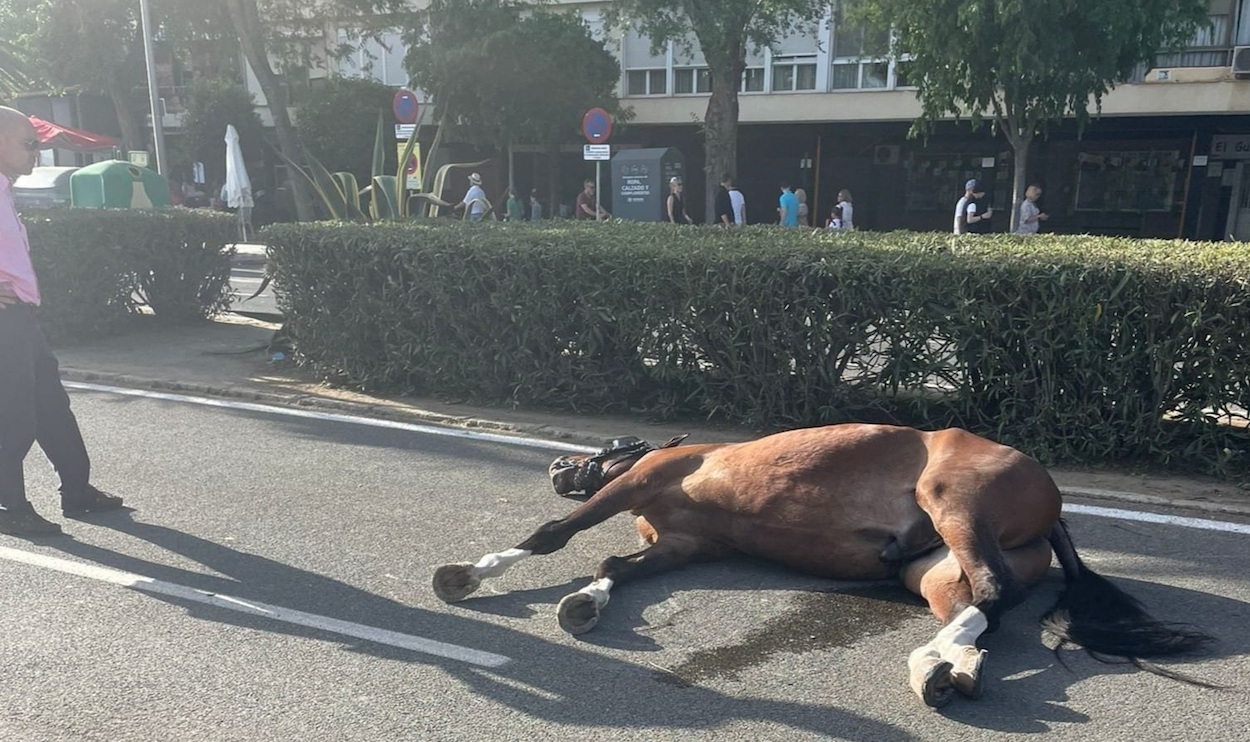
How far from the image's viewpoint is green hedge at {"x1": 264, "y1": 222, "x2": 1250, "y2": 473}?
5.89m

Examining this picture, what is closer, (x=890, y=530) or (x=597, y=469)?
(x=890, y=530)

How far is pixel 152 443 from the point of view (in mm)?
7086

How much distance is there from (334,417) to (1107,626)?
230 inches

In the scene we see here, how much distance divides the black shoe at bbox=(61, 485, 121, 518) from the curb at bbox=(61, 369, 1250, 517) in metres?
2.51

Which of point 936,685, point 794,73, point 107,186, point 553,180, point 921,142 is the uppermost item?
point 794,73

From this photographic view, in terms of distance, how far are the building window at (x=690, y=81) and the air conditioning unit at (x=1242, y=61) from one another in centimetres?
1300

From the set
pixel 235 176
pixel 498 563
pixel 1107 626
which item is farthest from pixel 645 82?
pixel 1107 626

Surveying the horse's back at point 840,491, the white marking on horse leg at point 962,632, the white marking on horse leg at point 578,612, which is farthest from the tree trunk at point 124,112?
the white marking on horse leg at point 962,632

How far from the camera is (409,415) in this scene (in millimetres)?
7910

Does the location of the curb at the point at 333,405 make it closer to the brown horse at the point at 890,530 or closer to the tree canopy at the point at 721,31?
the brown horse at the point at 890,530

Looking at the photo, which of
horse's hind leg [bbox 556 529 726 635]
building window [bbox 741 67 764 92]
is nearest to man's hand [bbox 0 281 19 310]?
horse's hind leg [bbox 556 529 726 635]

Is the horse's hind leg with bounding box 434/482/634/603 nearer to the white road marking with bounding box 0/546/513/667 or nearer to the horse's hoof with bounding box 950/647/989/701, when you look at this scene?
the white road marking with bounding box 0/546/513/667

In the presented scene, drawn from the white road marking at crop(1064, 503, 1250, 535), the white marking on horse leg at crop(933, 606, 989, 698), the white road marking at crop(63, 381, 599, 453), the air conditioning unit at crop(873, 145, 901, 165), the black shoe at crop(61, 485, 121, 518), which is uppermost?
the air conditioning unit at crop(873, 145, 901, 165)

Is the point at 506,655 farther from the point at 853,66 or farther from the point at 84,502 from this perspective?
the point at 853,66
